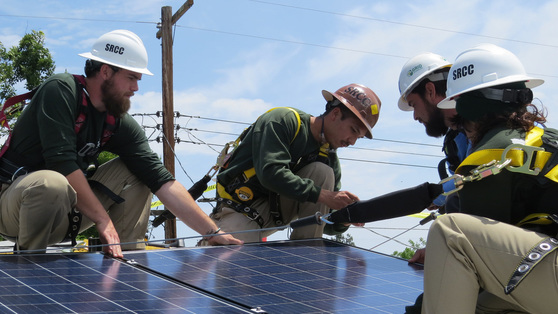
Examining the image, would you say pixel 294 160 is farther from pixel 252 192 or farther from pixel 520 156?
pixel 520 156

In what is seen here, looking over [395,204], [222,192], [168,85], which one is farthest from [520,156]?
[168,85]

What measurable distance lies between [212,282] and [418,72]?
309 centimetres

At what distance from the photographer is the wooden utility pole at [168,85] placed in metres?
19.7

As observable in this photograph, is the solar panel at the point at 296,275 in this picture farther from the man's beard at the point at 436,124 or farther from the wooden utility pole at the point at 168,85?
the wooden utility pole at the point at 168,85

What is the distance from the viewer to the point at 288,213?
270 inches

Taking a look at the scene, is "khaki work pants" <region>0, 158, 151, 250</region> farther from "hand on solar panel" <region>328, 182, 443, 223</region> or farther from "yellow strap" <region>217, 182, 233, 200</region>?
"hand on solar panel" <region>328, 182, 443, 223</region>

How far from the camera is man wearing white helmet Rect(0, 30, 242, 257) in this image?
16.5 ft

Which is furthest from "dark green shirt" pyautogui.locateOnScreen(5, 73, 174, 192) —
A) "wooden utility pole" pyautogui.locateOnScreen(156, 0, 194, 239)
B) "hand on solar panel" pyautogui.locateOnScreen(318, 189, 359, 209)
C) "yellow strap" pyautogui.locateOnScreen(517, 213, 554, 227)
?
"wooden utility pole" pyautogui.locateOnScreen(156, 0, 194, 239)

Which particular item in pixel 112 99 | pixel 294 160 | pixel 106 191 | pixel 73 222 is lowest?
pixel 73 222

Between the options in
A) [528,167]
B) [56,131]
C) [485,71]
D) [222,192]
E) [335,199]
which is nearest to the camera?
→ [528,167]

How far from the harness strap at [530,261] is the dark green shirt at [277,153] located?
10.8ft

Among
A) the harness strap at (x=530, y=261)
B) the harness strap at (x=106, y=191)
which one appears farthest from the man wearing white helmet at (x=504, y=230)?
the harness strap at (x=106, y=191)

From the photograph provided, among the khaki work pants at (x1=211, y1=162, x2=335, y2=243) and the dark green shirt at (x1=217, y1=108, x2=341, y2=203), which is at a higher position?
the dark green shirt at (x1=217, y1=108, x2=341, y2=203)

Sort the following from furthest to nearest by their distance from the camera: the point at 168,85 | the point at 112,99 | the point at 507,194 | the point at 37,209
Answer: the point at 168,85 < the point at 112,99 < the point at 37,209 < the point at 507,194
